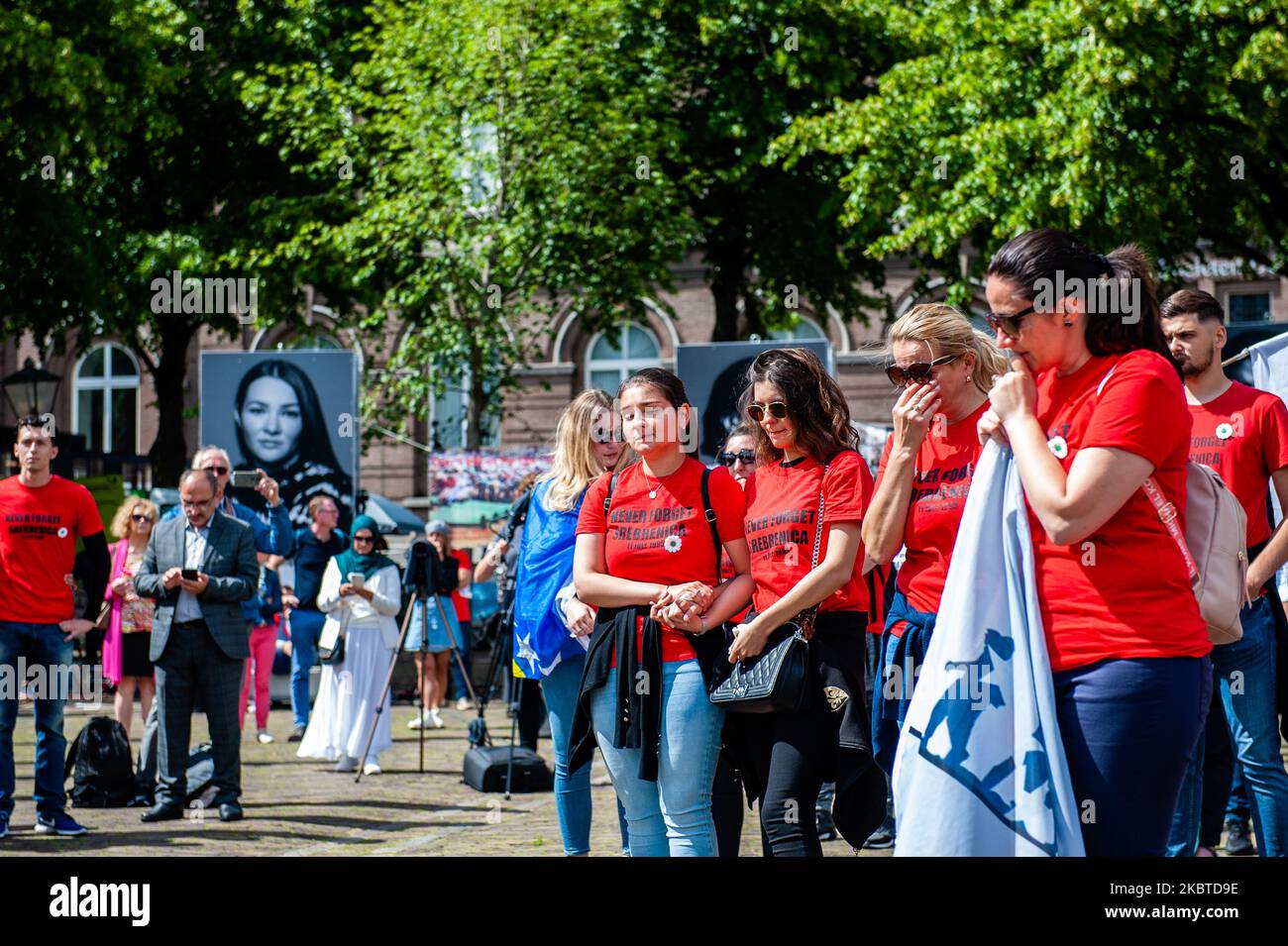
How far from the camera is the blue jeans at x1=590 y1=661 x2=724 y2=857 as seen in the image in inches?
198

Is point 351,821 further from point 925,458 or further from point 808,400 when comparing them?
point 925,458

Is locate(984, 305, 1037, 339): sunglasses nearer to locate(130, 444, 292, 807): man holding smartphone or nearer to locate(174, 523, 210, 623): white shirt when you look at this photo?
locate(174, 523, 210, 623): white shirt

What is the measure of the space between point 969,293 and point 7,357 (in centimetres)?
2525

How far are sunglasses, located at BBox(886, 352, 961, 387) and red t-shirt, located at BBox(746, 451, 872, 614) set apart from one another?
409 millimetres

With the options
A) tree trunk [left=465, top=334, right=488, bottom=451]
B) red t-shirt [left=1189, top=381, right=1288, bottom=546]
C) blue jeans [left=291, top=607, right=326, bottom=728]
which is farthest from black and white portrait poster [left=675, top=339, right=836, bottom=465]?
red t-shirt [left=1189, top=381, right=1288, bottom=546]

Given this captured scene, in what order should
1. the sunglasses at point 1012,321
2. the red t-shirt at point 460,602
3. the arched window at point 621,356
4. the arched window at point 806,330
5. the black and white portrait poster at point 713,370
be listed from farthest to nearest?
the arched window at point 621,356 < the arched window at point 806,330 < the red t-shirt at point 460,602 < the black and white portrait poster at point 713,370 < the sunglasses at point 1012,321

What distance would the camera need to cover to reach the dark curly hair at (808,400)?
507cm

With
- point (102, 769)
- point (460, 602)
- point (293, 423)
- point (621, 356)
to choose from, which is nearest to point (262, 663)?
point (293, 423)

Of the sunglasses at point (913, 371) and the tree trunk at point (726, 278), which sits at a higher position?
the tree trunk at point (726, 278)

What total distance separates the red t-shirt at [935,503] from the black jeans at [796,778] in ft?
1.70


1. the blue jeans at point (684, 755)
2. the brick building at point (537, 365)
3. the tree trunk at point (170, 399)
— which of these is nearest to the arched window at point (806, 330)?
the brick building at point (537, 365)

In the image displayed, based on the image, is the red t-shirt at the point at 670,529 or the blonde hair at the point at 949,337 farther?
the red t-shirt at the point at 670,529

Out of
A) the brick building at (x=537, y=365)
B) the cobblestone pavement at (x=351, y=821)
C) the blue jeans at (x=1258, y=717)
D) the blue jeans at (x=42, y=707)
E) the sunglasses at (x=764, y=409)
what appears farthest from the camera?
the brick building at (x=537, y=365)

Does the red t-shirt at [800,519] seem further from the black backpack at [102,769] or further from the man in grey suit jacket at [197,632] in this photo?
the black backpack at [102,769]
